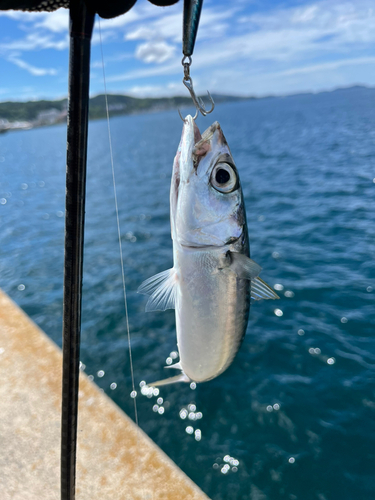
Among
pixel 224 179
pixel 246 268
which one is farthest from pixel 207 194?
pixel 246 268

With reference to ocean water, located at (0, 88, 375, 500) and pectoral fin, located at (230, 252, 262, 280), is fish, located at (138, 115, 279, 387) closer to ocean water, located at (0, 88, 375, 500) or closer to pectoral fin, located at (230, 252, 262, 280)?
pectoral fin, located at (230, 252, 262, 280)

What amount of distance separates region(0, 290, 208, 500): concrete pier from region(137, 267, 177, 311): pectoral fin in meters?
2.50

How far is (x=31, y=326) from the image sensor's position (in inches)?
255

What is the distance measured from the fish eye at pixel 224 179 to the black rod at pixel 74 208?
69 cm

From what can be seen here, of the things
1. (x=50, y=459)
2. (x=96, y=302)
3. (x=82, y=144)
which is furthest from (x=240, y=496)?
(x=96, y=302)

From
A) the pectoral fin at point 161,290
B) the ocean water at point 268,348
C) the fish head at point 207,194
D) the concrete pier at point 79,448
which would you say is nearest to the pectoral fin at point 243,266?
the fish head at point 207,194

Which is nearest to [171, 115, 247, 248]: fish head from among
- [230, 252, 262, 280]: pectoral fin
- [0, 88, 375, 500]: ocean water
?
[230, 252, 262, 280]: pectoral fin

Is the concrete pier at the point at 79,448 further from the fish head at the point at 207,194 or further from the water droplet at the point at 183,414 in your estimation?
the fish head at the point at 207,194

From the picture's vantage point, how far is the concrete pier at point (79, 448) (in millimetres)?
3756

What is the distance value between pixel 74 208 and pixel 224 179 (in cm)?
82

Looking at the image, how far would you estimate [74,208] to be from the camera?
1.86m

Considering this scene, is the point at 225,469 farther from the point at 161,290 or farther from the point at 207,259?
the point at 207,259

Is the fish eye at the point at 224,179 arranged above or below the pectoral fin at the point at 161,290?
above

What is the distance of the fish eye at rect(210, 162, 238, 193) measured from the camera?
206 cm
